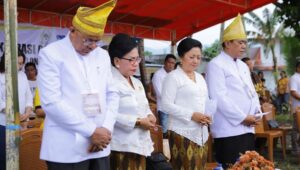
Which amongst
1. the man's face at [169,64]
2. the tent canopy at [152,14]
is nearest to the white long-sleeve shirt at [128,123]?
the tent canopy at [152,14]

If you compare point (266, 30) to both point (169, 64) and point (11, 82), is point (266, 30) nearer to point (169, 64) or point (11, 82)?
point (169, 64)

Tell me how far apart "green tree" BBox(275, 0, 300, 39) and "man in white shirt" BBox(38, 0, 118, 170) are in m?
5.55

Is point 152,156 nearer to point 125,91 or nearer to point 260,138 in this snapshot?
point 125,91

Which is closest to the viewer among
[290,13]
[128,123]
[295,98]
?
[128,123]

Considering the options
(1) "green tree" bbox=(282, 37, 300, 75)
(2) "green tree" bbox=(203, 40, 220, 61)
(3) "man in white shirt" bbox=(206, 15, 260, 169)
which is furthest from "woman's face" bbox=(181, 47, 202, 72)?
(2) "green tree" bbox=(203, 40, 220, 61)

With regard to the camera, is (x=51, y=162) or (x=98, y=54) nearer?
(x=51, y=162)

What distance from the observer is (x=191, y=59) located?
3340mm

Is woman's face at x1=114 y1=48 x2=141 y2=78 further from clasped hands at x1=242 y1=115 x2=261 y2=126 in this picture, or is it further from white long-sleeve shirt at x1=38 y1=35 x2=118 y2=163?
clasped hands at x1=242 y1=115 x2=261 y2=126

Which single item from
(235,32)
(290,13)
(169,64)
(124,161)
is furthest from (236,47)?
(169,64)

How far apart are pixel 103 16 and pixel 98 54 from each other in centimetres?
26

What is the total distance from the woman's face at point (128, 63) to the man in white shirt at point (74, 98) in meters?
0.50

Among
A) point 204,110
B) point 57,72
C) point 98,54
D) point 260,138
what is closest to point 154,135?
point 204,110

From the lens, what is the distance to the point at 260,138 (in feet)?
21.1

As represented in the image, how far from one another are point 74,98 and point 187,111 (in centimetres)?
116
